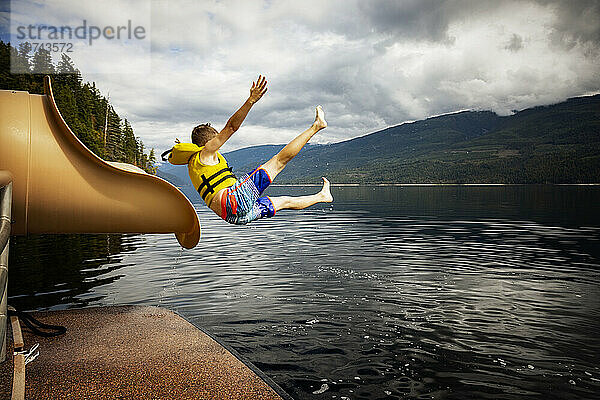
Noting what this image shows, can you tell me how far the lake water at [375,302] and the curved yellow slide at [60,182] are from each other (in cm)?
355

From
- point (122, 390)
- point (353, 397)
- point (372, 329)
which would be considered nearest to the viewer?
point (122, 390)

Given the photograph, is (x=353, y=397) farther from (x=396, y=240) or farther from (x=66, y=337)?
(x=396, y=240)

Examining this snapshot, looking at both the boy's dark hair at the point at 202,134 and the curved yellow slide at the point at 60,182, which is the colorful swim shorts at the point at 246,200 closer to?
the boy's dark hair at the point at 202,134

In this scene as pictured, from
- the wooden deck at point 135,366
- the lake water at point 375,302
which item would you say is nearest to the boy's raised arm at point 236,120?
the wooden deck at point 135,366

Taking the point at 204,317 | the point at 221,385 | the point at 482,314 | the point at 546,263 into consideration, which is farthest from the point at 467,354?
the point at 546,263

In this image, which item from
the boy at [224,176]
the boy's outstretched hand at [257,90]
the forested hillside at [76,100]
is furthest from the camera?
the forested hillside at [76,100]

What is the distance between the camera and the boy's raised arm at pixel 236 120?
5930mm

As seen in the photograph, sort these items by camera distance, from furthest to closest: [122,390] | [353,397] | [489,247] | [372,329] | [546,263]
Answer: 1. [489,247]
2. [546,263]
3. [372,329]
4. [353,397]
5. [122,390]

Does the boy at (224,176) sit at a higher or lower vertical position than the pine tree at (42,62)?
lower

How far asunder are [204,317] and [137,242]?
18.8 m

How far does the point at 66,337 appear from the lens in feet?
22.8

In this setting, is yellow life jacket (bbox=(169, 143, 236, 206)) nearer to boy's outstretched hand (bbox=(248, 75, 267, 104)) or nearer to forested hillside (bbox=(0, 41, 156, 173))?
boy's outstretched hand (bbox=(248, 75, 267, 104))

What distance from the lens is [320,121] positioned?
729 cm

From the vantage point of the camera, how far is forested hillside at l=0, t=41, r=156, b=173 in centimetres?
6006
